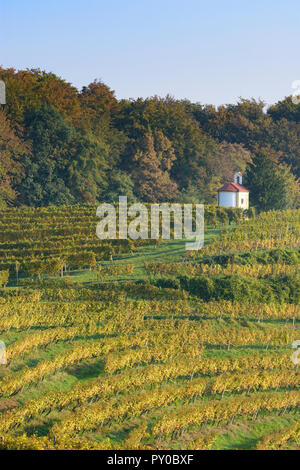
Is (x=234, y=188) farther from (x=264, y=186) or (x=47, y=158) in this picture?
(x=47, y=158)

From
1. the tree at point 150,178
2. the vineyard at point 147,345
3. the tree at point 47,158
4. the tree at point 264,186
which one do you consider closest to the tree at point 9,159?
the tree at point 47,158

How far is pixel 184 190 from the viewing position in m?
70.0

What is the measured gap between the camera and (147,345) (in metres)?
25.5

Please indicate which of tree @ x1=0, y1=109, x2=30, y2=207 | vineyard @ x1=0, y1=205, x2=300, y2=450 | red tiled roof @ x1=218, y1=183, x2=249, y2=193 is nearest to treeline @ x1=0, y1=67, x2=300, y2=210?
tree @ x1=0, y1=109, x2=30, y2=207

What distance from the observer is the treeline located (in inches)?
2429

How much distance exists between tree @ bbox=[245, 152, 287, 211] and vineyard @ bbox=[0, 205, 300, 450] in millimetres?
17497

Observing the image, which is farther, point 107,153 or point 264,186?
point 107,153

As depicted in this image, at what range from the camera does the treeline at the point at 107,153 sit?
202 ft

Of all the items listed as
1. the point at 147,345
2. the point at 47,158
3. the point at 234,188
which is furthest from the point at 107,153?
the point at 147,345

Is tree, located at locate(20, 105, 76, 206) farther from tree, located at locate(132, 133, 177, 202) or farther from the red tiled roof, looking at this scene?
the red tiled roof

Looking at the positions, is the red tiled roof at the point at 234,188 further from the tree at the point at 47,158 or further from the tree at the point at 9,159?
the tree at the point at 9,159

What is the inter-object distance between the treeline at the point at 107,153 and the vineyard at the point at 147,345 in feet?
61.0

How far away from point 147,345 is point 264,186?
39460 millimetres
